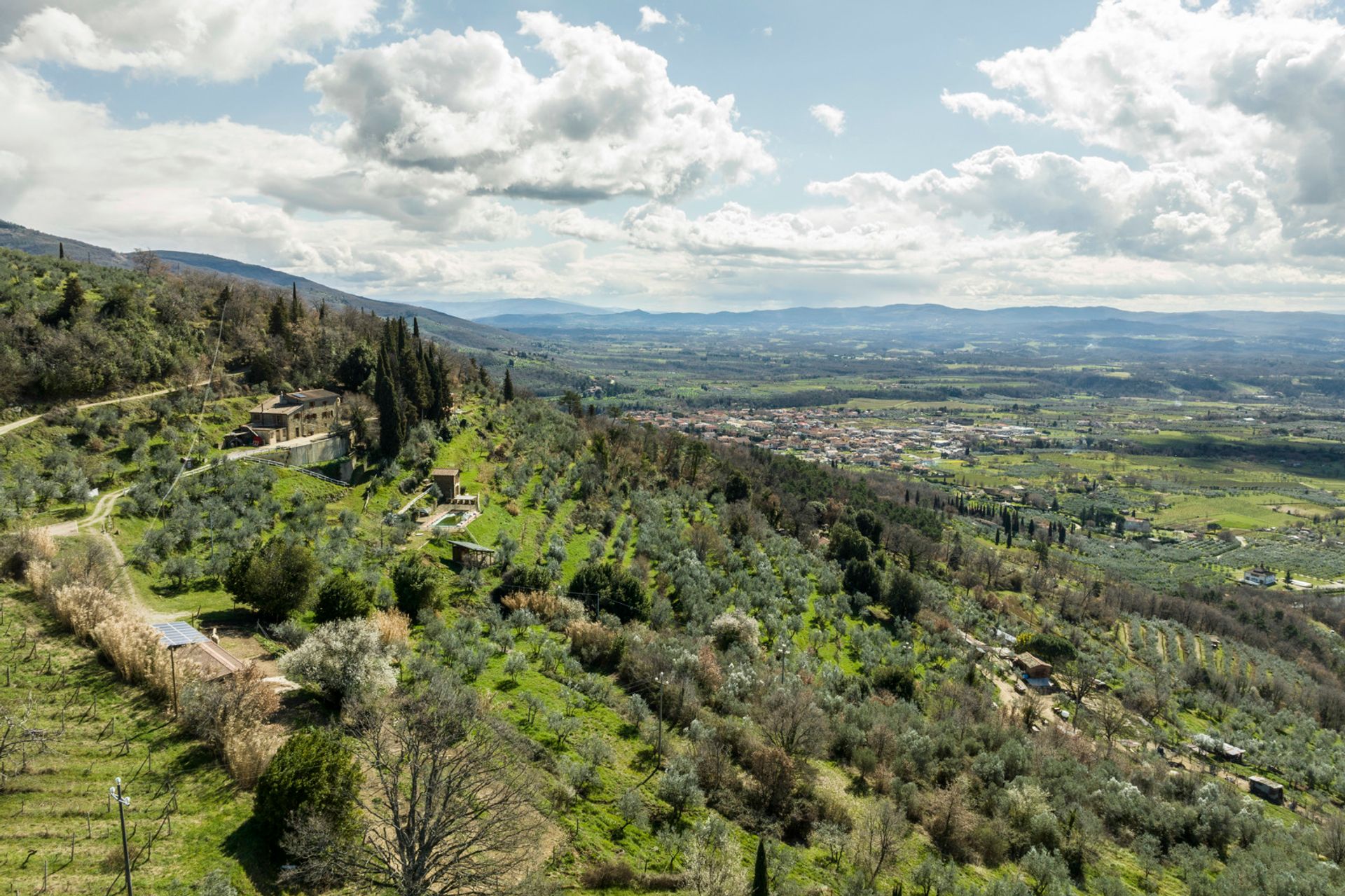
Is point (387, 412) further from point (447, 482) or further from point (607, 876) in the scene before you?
point (607, 876)

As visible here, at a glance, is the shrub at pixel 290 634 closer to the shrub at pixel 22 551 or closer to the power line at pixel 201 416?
the shrub at pixel 22 551

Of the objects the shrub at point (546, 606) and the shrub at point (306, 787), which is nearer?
the shrub at point (306, 787)

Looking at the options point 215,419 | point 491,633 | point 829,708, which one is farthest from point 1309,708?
point 215,419

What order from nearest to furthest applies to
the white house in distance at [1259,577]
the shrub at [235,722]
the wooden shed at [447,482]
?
the shrub at [235,722] → the wooden shed at [447,482] → the white house in distance at [1259,577]

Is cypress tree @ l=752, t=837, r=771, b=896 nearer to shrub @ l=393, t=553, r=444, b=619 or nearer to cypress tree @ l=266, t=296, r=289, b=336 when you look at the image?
shrub @ l=393, t=553, r=444, b=619

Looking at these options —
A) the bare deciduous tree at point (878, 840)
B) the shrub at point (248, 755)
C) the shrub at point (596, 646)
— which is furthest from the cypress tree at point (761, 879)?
the shrub at point (596, 646)

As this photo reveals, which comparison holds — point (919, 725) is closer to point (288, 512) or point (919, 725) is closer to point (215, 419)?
point (288, 512)

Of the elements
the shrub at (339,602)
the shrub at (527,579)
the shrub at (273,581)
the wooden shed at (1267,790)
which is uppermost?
the shrub at (273,581)

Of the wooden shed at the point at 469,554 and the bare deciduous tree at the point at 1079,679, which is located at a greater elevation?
the wooden shed at the point at 469,554
